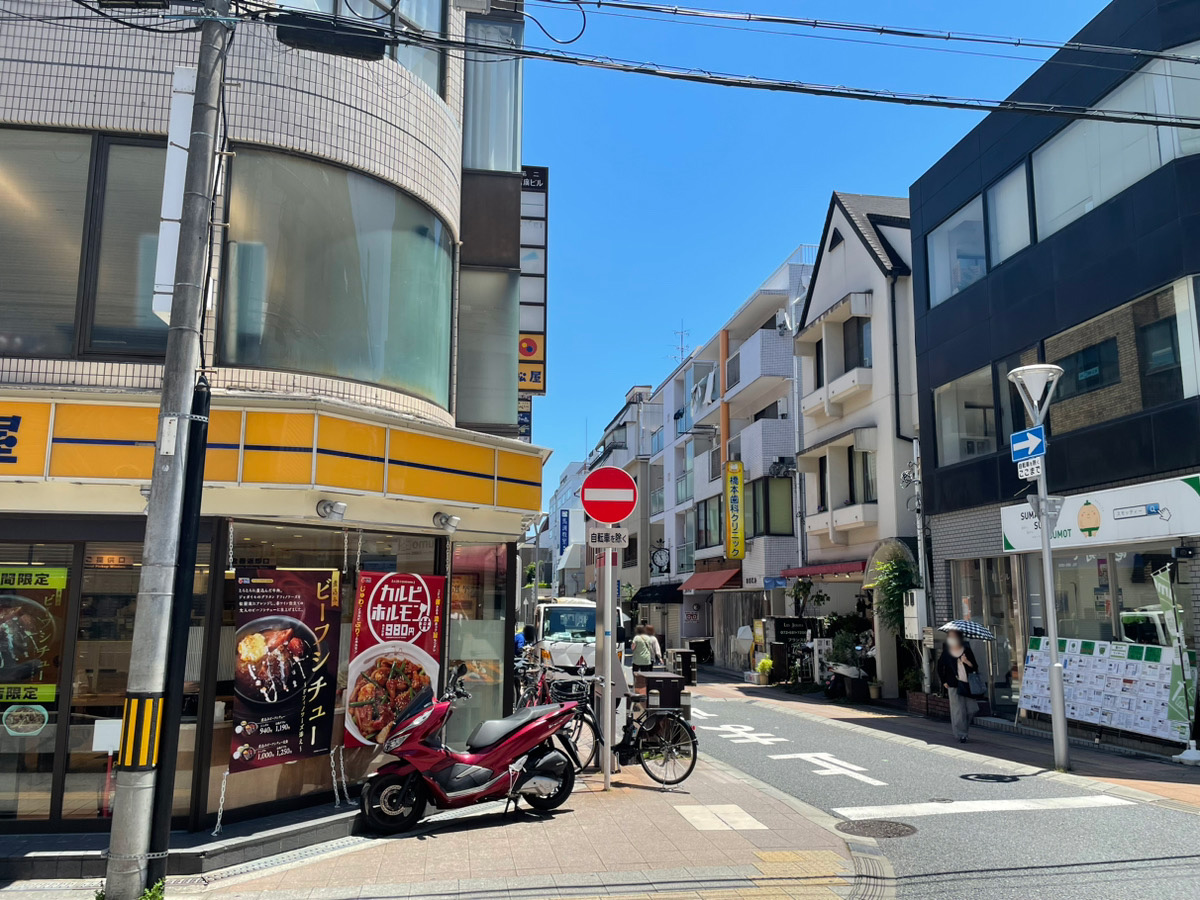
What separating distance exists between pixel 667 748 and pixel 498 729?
2.42m

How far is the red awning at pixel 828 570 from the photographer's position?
940 inches

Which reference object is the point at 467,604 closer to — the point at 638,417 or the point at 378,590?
the point at 378,590

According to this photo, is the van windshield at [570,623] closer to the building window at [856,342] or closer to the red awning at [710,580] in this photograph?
the red awning at [710,580]

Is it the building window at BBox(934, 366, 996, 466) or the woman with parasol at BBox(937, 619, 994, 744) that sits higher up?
the building window at BBox(934, 366, 996, 466)

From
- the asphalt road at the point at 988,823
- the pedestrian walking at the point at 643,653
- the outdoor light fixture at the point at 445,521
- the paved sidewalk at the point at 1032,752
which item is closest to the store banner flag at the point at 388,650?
the outdoor light fixture at the point at 445,521

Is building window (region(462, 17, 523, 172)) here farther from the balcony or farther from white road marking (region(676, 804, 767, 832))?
the balcony

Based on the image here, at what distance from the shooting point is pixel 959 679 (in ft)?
44.9

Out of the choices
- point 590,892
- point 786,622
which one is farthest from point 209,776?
point 786,622

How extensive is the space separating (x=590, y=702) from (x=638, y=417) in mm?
43784

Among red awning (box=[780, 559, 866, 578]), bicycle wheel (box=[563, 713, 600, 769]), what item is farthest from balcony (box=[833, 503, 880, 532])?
bicycle wheel (box=[563, 713, 600, 769])

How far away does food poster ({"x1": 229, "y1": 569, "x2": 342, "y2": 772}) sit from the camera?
7680 millimetres

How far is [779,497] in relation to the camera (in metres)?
31.1

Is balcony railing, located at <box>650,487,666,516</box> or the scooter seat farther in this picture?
balcony railing, located at <box>650,487,666,516</box>

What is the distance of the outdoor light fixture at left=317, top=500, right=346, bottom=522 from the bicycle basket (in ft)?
12.7
